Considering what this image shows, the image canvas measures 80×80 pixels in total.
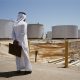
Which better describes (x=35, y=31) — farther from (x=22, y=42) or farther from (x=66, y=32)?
(x=22, y=42)

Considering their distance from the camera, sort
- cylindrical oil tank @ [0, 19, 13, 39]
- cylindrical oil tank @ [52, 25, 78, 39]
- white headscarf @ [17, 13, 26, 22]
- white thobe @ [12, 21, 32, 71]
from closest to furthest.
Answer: white thobe @ [12, 21, 32, 71]
white headscarf @ [17, 13, 26, 22]
cylindrical oil tank @ [0, 19, 13, 39]
cylindrical oil tank @ [52, 25, 78, 39]

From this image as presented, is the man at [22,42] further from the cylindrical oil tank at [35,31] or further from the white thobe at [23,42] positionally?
the cylindrical oil tank at [35,31]


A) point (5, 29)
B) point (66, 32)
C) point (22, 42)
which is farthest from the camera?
point (66, 32)

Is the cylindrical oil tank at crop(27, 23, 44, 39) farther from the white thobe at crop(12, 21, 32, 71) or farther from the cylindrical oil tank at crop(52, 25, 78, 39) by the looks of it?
the white thobe at crop(12, 21, 32, 71)

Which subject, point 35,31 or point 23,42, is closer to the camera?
point 23,42

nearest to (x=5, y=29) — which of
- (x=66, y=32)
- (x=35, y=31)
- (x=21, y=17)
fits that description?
(x=35, y=31)

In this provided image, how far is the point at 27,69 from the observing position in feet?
21.9

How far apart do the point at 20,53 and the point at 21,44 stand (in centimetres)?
24

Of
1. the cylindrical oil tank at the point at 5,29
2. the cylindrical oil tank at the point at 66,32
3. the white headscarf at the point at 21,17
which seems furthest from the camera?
the cylindrical oil tank at the point at 66,32

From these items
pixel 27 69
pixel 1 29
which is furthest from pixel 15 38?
pixel 1 29

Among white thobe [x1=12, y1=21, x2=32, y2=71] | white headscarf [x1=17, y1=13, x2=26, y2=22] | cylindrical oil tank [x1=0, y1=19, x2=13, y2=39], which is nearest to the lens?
white thobe [x1=12, y1=21, x2=32, y2=71]

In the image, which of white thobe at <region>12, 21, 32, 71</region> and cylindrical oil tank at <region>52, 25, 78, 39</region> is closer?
white thobe at <region>12, 21, 32, 71</region>

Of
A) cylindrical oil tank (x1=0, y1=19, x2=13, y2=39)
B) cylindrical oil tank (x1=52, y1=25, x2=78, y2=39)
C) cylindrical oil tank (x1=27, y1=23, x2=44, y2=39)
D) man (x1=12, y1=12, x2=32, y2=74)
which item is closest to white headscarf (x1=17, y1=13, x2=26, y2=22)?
man (x1=12, y1=12, x2=32, y2=74)

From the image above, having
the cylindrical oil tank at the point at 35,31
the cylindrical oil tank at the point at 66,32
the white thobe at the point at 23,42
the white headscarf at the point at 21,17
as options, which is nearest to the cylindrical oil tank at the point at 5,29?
the cylindrical oil tank at the point at 35,31
